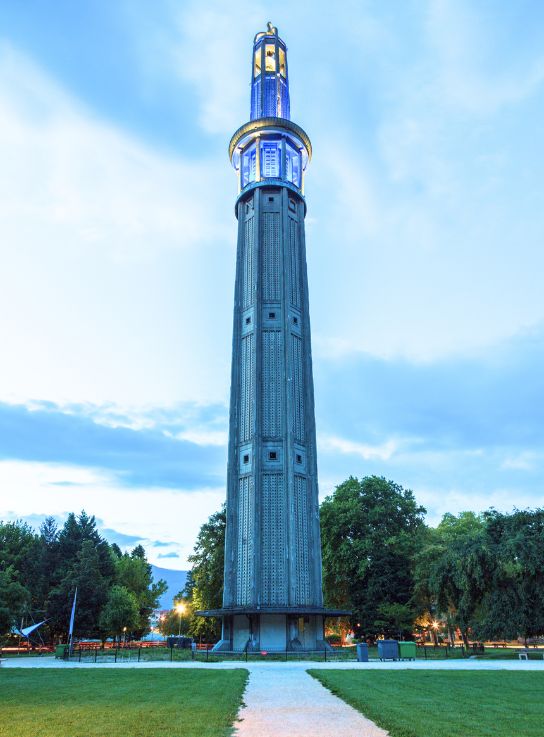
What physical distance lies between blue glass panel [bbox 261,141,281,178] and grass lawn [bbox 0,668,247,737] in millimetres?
45561

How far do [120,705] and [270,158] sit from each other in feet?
170

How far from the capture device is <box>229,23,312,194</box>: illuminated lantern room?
56344 mm

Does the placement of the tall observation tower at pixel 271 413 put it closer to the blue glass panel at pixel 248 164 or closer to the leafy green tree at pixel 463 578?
the blue glass panel at pixel 248 164

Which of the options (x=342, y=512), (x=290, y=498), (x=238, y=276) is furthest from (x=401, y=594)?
(x=238, y=276)

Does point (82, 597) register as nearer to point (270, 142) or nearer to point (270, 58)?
point (270, 142)

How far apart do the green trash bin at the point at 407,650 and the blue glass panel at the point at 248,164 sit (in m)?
41.8

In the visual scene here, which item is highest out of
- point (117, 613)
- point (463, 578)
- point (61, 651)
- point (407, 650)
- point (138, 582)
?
point (138, 582)

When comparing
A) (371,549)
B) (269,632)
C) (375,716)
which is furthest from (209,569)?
(375,716)

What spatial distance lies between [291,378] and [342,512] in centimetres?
1778

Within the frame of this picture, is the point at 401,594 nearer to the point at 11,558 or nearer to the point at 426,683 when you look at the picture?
the point at 426,683

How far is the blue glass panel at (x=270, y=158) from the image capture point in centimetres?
5612

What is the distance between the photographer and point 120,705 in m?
13.3

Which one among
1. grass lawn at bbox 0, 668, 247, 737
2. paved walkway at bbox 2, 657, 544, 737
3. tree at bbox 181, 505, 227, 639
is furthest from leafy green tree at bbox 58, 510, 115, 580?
paved walkway at bbox 2, 657, 544, 737

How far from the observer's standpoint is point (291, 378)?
1871 inches
